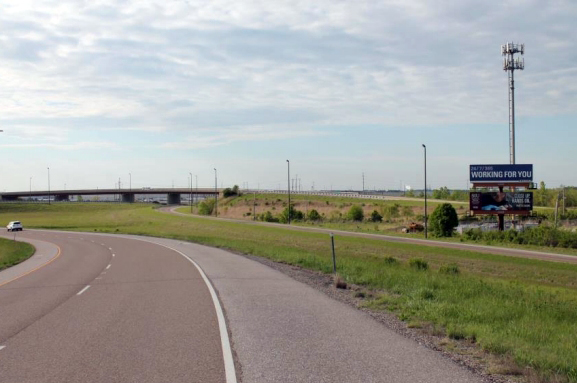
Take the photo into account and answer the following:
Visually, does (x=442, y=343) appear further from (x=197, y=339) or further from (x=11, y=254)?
(x=11, y=254)

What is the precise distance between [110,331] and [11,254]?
31936 mm

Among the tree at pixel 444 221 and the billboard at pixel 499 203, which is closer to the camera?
the billboard at pixel 499 203

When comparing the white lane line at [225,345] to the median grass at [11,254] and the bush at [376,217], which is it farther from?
the bush at [376,217]

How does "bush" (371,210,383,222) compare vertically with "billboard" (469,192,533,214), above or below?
below

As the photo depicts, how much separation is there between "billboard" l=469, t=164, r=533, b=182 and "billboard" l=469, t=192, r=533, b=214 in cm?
174

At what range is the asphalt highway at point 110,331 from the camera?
26.5 ft

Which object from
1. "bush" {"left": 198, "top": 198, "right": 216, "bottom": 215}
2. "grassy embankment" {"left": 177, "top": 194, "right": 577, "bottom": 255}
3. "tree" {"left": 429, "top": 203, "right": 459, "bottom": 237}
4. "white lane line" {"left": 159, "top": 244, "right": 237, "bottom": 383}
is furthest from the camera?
"bush" {"left": 198, "top": 198, "right": 216, "bottom": 215}

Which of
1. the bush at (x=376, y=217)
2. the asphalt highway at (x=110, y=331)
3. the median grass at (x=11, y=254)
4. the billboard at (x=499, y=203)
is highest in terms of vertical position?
the billboard at (x=499, y=203)

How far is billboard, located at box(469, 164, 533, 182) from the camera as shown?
58531 mm

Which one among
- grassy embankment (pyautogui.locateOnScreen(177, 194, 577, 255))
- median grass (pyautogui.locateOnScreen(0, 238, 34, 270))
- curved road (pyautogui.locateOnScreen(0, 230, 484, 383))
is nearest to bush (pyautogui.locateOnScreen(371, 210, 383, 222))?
grassy embankment (pyautogui.locateOnScreen(177, 194, 577, 255))

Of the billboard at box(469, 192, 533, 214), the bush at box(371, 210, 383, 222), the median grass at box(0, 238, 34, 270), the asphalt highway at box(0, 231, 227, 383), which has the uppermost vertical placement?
the billboard at box(469, 192, 533, 214)

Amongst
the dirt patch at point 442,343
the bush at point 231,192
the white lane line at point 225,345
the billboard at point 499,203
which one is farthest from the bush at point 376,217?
the white lane line at point 225,345

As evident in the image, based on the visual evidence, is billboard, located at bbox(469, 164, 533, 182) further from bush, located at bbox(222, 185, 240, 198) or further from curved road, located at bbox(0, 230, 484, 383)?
bush, located at bbox(222, 185, 240, 198)

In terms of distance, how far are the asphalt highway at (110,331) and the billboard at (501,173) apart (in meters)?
43.1
